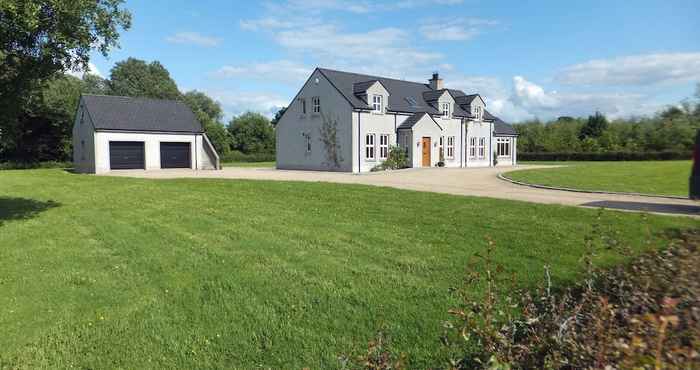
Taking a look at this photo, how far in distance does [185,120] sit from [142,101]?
13.3 ft

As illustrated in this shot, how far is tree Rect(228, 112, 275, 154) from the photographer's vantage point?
72625 millimetres

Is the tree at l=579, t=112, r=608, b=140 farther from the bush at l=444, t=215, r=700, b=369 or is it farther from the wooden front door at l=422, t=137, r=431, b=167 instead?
the bush at l=444, t=215, r=700, b=369

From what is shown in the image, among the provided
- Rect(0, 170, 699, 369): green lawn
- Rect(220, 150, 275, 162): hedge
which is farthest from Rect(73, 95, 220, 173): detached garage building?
Rect(0, 170, 699, 369): green lawn

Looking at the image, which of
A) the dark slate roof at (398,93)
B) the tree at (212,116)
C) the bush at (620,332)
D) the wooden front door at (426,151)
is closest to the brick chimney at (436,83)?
the dark slate roof at (398,93)

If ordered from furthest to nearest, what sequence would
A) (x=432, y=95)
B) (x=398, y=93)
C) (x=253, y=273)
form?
(x=432, y=95), (x=398, y=93), (x=253, y=273)

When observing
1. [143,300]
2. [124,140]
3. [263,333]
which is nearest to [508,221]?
[263,333]

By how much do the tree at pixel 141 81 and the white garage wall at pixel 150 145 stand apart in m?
43.1

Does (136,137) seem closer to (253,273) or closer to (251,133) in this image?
(253,273)

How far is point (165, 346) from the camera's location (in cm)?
475

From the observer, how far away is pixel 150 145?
120 feet

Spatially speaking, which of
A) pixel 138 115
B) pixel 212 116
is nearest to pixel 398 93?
pixel 138 115

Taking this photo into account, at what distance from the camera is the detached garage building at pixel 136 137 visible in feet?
113

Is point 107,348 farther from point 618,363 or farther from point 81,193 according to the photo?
point 81,193

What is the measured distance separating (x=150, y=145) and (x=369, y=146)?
Answer: 57.9 ft
